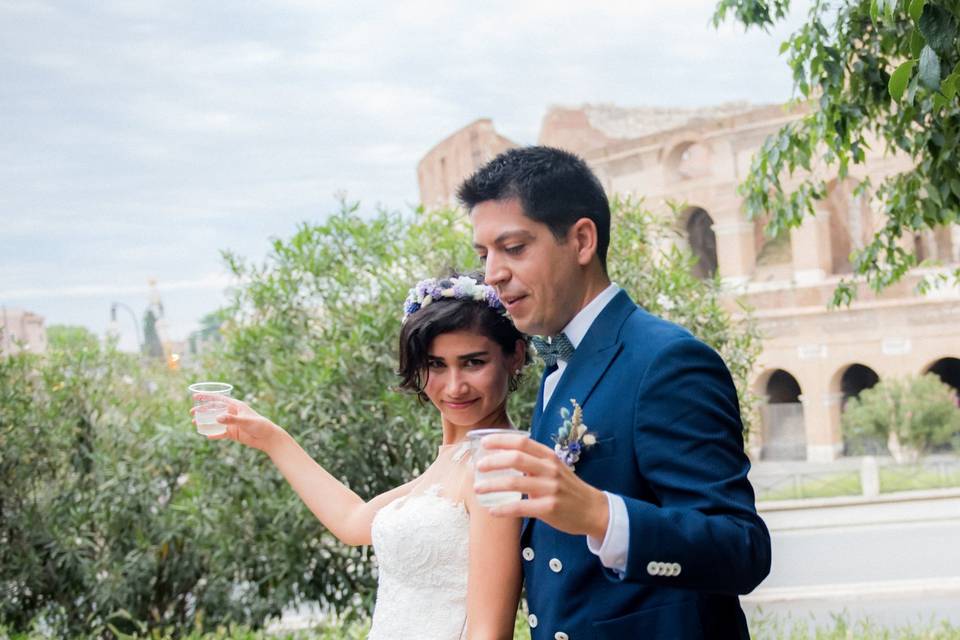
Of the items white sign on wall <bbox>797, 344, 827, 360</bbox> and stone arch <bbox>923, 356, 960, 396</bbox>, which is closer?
white sign on wall <bbox>797, 344, 827, 360</bbox>

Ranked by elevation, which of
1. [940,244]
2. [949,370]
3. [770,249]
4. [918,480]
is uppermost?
[770,249]

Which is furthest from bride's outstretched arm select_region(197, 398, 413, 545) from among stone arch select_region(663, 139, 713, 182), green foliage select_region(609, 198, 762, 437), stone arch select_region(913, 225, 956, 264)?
stone arch select_region(913, 225, 956, 264)

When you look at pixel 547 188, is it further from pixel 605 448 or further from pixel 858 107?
pixel 858 107

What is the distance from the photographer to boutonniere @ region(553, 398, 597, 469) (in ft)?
5.92

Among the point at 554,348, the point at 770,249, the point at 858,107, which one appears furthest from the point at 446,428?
the point at 770,249

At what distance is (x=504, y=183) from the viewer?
76.5 inches

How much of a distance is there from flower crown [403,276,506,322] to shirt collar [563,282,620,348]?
555 mm

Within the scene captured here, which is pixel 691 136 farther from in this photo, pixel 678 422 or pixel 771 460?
pixel 678 422

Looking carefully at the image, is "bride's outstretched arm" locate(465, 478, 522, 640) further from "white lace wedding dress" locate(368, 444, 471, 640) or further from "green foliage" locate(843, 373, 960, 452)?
"green foliage" locate(843, 373, 960, 452)

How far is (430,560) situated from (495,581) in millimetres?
458

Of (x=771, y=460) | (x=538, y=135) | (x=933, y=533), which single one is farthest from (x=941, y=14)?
(x=538, y=135)

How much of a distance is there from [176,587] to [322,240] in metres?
2.69

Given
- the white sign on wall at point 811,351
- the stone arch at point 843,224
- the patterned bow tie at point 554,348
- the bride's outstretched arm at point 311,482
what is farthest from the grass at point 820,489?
the patterned bow tie at point 554,348

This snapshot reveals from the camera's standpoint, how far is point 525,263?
1.90 metres
